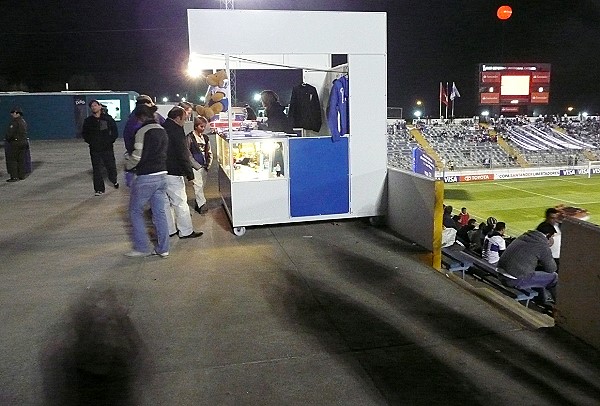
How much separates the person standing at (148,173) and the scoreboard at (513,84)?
31.3 m

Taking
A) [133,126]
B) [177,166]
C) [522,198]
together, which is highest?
[133,126]

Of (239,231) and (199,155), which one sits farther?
(199,155)

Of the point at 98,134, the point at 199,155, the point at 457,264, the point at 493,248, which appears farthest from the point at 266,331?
the point at 98,134

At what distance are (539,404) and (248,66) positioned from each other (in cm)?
790

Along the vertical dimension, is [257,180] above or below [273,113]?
below

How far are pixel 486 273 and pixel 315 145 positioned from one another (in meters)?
3.13

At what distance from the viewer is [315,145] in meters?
8.12

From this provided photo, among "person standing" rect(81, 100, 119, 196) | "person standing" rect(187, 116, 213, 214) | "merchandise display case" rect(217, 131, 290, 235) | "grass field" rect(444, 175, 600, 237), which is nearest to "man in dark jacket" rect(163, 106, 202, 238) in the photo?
"merchandise display case" rect(217, 131, 290, 235)

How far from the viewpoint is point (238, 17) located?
7.50 metres

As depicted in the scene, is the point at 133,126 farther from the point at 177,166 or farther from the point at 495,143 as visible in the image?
the point at 495,143

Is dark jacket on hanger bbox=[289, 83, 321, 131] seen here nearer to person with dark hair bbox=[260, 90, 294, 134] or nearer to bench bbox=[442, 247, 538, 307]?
person with dark hair bbox=[260, 90, 294, 134]

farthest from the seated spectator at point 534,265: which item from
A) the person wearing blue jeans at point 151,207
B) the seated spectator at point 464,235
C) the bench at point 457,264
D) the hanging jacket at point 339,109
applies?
the person wearing blue jeans at point 151,207

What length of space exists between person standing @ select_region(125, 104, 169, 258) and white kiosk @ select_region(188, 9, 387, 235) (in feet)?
4.59

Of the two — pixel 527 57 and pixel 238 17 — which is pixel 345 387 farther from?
pixel 527 57
